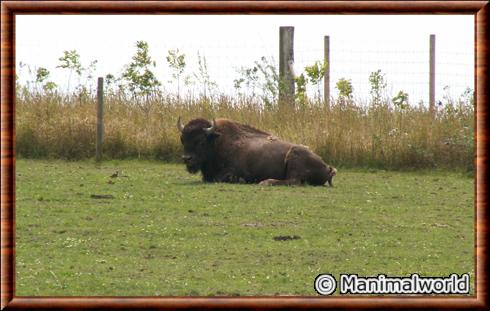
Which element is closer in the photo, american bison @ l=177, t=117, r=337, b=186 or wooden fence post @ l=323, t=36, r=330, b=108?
american bison @ l=177, t=117, r=337, b=186

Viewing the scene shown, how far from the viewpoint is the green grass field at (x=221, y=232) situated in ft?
33.2

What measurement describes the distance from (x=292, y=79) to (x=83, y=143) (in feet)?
18.9

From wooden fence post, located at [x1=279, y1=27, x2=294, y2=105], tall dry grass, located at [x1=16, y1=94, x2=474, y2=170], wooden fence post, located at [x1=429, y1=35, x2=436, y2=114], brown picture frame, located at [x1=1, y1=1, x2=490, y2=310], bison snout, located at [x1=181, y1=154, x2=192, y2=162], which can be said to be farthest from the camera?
wooden fence post, located at [x1=429, y1=35, x2=436, y2=114]

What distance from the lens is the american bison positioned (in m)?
18.2

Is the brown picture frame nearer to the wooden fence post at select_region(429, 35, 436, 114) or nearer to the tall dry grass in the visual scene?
the tall dry grass

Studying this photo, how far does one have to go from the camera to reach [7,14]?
32.7 ft

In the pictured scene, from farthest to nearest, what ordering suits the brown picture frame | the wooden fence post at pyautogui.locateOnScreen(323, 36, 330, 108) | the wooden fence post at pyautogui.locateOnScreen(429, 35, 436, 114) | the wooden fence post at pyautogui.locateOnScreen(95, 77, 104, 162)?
the wooden fence post at pyautogui.locateOnScreen(323, 36, 330, 108)
the wooden fence post at pyautogui.locateOnScreen(429, 35, 436, 114)
the wooden fence post at pyautogui.locateOnScreen(95, 77, 104, 162)
the brown picture frame

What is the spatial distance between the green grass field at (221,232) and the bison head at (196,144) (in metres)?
0.33

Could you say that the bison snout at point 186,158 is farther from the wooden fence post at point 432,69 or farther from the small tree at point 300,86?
the wooden fence post at point 432,69

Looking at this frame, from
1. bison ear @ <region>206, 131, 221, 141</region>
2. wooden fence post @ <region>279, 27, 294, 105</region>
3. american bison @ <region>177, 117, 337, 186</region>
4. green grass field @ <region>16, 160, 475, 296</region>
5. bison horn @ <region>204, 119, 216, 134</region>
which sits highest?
wooden fence post @ <region>279, 27, 294, 105</region>

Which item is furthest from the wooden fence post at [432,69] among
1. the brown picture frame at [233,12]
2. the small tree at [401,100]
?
the brown picture frame at [233,12]

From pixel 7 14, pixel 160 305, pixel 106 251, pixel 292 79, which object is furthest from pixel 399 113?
pixel 160 305

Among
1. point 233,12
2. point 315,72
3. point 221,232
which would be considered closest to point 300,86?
point 315,72

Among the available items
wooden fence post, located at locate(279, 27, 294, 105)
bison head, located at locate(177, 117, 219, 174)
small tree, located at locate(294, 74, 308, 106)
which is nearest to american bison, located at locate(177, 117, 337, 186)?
bison head, located at locate(177, 117, 219, 174)
